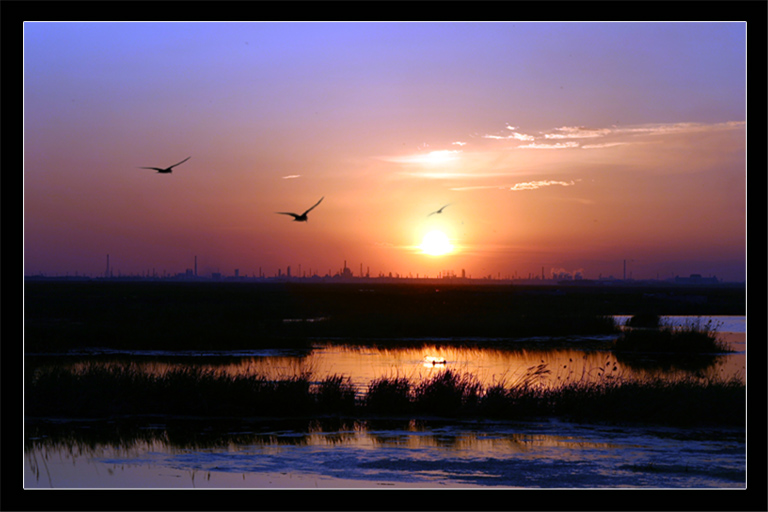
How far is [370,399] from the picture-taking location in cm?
2017

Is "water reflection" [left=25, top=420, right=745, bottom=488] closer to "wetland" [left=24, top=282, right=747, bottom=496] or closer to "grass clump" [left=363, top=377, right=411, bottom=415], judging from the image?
"wetland" [left=24, top=282, right=747, bottom=496]

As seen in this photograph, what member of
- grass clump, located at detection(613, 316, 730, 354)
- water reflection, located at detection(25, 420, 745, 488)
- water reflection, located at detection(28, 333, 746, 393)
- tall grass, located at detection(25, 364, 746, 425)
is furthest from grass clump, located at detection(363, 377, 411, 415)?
grass clump, located at detection(613, 316, 730, 354)

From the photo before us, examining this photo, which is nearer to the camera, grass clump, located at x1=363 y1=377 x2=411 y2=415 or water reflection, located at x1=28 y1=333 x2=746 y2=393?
grass clump, located at x1=363 y1=377 x2=411 y2=415

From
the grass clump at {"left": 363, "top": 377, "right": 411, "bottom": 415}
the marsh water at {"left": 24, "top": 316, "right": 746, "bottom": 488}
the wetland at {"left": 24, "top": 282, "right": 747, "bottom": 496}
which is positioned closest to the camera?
the marsh water at {"left": 24, "top": 316, "right": 746, "bottom": 488}

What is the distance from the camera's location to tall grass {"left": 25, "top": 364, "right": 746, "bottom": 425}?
61.3ft

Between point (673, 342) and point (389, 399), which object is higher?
point (389, 399)

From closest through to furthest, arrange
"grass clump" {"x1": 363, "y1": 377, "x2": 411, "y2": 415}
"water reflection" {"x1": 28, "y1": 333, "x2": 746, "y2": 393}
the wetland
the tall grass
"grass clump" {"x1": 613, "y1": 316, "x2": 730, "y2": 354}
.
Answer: the wetland → the tall grass → "grass clump" {"x1": 363, "y1": 377, "x2": 411, "y2": 415} → "water reflection" {"x1": 28, "y1": 333, "x2": 746, "y2": 393} → "grass clump" {"x1": 613, "y1": 316, "x2": 730, "y2": 354}

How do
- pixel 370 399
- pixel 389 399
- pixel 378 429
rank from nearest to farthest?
pixel 378 429 < pixel 389 399 < pixel 370 399

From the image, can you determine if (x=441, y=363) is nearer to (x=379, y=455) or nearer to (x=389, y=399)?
(x=389, y=399)

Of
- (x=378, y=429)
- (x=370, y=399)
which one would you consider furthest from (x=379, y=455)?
(x=370, y=399)

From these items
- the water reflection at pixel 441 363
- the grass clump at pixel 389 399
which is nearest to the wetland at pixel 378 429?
the grass clump at pixel 389 399

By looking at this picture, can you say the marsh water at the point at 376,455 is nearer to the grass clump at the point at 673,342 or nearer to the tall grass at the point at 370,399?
the tall grass at the point at 370,399

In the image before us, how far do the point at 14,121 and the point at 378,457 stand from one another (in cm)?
907

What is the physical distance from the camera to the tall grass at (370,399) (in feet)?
61.3
